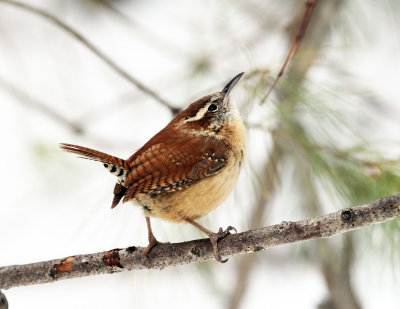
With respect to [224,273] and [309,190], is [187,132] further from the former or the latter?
[224,273]

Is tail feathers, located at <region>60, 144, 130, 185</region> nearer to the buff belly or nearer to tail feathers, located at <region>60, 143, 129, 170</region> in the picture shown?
tail feathers, located at <region>60, 143, 129, 170</region>

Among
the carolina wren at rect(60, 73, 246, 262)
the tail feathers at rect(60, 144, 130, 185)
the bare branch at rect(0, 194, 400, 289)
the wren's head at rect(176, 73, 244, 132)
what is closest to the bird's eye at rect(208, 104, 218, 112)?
the wren's head at rect(176, 73, 244, 132)

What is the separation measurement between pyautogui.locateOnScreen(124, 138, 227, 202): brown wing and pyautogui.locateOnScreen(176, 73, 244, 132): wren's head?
16 centimetres

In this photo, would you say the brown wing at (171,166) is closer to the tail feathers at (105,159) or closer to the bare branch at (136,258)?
the tail feathers at (105,159)

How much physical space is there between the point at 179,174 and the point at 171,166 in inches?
1.6

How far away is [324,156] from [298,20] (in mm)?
1126

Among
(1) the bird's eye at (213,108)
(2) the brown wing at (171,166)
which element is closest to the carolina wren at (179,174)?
(2) the brown wing at (171,166)

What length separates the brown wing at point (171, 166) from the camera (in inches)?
78.4

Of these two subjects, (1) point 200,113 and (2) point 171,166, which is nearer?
(2) point 171,166

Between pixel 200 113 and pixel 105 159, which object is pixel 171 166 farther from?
pixel 200 113

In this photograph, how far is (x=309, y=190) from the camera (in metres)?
2.66

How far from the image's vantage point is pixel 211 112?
232 cm

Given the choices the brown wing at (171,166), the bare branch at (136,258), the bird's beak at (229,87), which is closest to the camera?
the bare branch at (136,258)

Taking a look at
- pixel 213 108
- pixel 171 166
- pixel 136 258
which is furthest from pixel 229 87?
pixel 136 258
